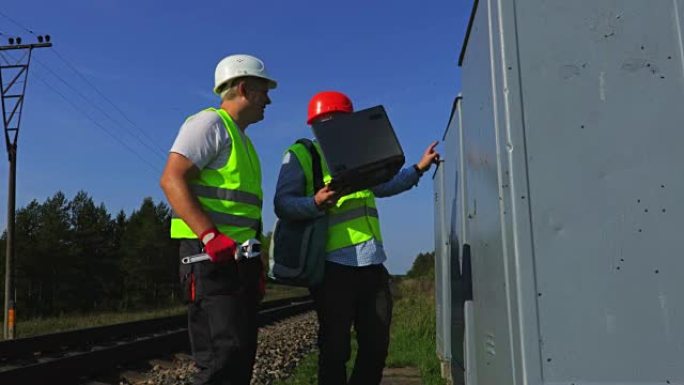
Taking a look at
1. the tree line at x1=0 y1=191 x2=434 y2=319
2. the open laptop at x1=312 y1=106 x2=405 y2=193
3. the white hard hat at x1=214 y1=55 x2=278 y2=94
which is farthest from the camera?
the tree line at x1=0 y1=191 x2=434 y2=319

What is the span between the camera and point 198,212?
2.65 m

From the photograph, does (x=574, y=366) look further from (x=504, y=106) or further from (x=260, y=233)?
(x=260, y=233)

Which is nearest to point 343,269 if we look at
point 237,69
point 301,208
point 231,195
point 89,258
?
point 301,208

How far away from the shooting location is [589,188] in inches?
78.9

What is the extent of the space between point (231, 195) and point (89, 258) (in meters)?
62.1

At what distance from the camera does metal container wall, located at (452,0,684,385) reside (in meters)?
1.93

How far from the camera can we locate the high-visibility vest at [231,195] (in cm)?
283

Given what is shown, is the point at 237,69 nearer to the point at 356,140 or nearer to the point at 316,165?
the point at 356,140

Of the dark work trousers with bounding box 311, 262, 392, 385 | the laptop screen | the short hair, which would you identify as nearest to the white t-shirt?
the short hair

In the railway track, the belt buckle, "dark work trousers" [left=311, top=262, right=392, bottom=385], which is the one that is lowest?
the railway track

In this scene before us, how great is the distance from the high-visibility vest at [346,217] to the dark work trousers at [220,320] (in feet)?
2.95

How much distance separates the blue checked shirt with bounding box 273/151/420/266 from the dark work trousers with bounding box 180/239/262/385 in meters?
0.71

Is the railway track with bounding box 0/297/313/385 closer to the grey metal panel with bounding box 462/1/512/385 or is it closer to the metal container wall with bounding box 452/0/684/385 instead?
the grey metal panel with bounding box 462/1/512/385

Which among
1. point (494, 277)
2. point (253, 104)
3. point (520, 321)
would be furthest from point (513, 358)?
point (253, 104)
